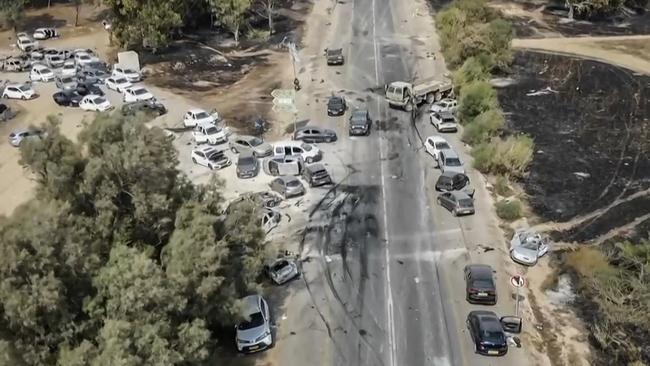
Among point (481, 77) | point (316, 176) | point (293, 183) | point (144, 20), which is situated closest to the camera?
point (293, 183)

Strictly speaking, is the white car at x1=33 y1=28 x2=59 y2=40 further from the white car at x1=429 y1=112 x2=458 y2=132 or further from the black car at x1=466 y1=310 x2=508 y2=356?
the black car at x1=466 y1=310 x2=508 y2=356

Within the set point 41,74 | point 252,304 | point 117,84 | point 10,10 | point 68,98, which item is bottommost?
point 41,74

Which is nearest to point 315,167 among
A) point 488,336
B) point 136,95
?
point 488,336

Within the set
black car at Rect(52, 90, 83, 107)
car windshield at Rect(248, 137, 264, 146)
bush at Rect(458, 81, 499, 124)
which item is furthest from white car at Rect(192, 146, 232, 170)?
bush at Rect(458, 81, 499, 124)

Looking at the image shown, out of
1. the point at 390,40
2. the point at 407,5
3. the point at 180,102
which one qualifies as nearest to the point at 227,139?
the point at 180,102

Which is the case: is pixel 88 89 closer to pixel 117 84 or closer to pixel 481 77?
pixel 117 84

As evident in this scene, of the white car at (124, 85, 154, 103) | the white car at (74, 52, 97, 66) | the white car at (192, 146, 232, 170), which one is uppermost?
the white car at (192, 146, 232, 170)

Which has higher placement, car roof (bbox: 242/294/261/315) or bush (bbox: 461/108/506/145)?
bush (bbox: 461/108/506/145)
